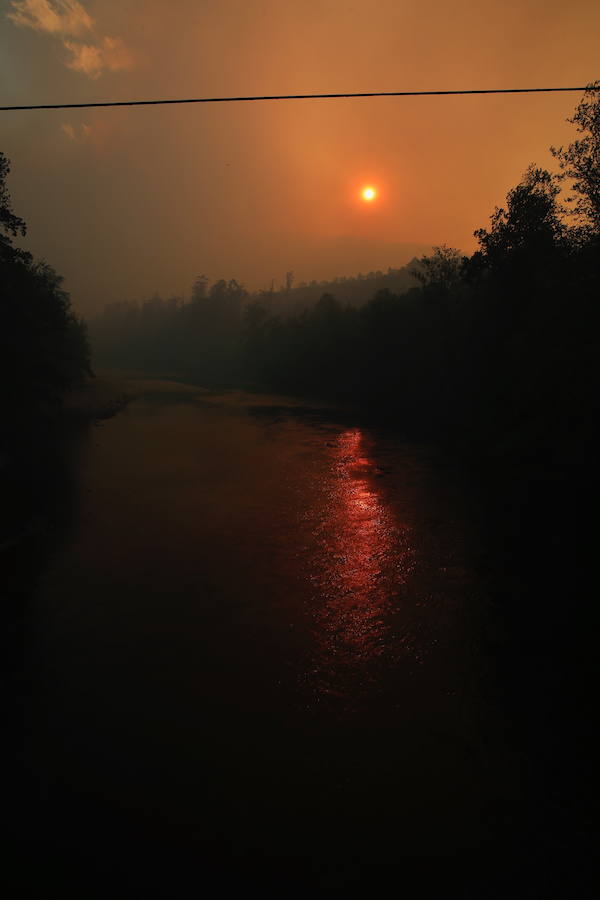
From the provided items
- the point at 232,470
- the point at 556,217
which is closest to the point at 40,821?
the point at 232,470

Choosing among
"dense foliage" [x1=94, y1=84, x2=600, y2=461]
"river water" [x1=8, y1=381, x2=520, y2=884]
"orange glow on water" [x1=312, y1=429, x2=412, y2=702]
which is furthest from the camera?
"dense foliage" [x1=94, y1=84, x2=600, y2=461]

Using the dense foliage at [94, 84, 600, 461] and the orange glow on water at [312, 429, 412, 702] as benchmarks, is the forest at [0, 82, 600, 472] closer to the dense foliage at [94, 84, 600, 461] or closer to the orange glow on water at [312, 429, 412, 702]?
the dense foliage at [94, 84, 600, 461]

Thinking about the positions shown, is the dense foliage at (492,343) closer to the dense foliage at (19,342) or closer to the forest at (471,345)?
the forest at (471,345)

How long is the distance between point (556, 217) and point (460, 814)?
40969mm

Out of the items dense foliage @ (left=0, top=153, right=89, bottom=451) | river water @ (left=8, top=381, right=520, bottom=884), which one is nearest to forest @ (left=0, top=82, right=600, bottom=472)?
dense foliage @ (left=0, top=153, right=89, bottom=451)

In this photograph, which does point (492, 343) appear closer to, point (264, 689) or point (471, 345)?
point (471, 345)

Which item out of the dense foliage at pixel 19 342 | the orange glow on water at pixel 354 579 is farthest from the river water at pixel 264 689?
the dense foliage at pixel 19 342

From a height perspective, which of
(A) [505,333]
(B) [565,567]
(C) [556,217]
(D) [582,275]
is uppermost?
(C) [556,217]

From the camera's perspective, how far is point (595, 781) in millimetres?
8352

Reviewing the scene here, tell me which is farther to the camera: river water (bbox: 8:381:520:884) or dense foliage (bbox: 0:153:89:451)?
dense foliage (bbox: 0:153:89:451)

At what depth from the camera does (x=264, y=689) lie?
34.7ft

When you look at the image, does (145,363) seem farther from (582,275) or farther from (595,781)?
(595,781)

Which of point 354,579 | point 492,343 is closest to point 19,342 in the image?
point 354,579

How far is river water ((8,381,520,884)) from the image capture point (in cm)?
742
